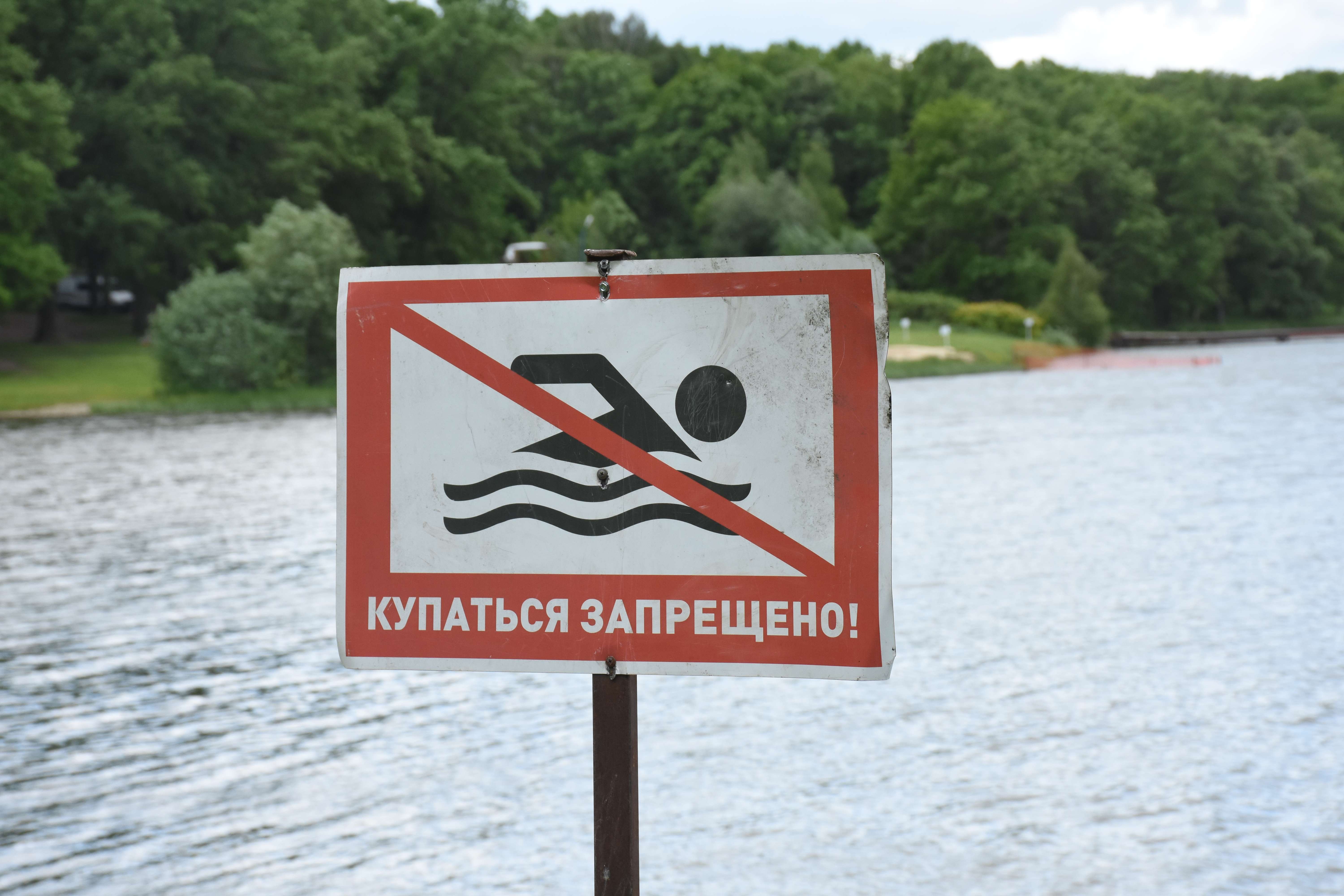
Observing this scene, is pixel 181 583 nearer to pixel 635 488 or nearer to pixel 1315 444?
pixel 635 488

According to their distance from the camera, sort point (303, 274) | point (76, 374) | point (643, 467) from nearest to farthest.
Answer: point (643, 467), point (303, 274), point (76, 374)

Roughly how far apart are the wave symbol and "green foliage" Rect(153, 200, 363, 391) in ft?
131

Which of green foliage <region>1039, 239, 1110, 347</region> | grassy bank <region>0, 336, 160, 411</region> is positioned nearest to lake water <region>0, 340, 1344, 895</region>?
grassy bank <region>0, 336, 160, 411</region>

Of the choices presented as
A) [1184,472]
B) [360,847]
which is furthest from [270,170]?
[360,847]

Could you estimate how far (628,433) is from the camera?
8.27 feet

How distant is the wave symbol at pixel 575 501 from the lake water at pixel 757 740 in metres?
3.28

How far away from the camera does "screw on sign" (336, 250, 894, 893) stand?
2.48 metres

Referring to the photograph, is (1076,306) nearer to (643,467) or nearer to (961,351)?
(961,351)

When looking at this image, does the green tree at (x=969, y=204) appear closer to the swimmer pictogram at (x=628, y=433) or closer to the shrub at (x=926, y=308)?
the shrub at (x=926, y=308)

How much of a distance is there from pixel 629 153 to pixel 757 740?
287 feet

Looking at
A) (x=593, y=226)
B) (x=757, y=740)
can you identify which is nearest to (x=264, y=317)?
(x=593, y=226)

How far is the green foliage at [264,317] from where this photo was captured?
42.2m

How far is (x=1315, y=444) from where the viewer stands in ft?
77.2

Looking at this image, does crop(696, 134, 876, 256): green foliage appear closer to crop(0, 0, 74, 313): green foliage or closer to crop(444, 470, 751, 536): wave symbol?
crop(0, 0, 74, 313): green foliage
